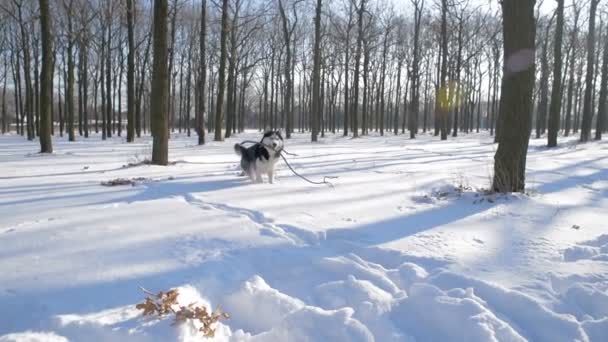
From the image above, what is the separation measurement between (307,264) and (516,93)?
4694 millimetres

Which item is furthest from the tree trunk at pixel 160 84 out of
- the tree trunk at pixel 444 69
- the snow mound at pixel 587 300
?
the tree trunk at pixel 444 69

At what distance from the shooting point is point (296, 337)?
199 centimetres

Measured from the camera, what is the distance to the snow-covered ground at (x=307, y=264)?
2082mm

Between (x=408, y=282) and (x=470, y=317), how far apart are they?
1.82 ft

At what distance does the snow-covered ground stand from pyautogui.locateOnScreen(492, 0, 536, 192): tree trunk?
0.44 m

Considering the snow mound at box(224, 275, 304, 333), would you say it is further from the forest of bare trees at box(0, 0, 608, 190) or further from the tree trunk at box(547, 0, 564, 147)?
the tree trunk at box(547, 0, 564, 147)

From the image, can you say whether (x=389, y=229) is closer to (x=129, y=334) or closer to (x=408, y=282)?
(x=408, y=282)

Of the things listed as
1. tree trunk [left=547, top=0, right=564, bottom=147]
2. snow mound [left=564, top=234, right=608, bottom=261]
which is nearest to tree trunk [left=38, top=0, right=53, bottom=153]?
snow mound [left=564, top=234, right=608, bottom=261]

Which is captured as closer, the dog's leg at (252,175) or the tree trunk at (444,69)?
the dog's leg at (252,175)

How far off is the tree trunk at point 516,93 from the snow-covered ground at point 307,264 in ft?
1.45

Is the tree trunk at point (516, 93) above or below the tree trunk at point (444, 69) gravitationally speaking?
below

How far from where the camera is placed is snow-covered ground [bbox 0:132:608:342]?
2.08 m

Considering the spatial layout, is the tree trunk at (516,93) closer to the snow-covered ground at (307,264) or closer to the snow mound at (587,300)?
the snow-covered ground at (307,264)

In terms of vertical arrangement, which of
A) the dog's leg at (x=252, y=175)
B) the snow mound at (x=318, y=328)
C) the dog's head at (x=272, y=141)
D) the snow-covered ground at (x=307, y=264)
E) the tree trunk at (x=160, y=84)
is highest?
the tree trunk at (x=160, y=84)
